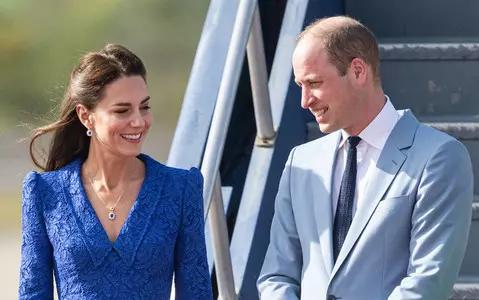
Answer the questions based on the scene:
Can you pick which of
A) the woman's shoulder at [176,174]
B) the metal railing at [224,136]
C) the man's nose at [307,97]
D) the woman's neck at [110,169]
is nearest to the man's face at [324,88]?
the man's nose at [307,97]

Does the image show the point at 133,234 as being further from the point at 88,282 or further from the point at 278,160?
the point at 278,160

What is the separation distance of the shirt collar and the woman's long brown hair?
0.47 m

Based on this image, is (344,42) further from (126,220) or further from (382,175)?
(126,220)

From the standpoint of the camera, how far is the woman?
2877 millimetres

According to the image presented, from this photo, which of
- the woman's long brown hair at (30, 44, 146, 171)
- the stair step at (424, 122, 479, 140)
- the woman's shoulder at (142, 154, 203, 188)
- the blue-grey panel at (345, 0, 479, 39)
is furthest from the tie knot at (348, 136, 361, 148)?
the blue-grey panel at (345, 0, 479, 39)

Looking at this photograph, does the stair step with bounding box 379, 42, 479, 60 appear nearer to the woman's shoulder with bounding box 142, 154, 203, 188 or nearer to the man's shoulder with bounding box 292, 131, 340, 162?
the man's shoulder with bounding box 292, 131, 340, 162

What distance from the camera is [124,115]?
2.88 meters

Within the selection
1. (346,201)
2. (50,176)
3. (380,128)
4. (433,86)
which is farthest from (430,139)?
(433,86)

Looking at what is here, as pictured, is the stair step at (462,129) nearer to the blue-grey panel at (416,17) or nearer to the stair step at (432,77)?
the stair step at (432,77)

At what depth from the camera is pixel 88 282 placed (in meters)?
2.88

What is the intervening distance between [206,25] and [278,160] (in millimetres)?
448

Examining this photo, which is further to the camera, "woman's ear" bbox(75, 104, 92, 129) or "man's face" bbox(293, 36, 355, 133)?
"woman's ear" bbox(75, 104, 92, 129)

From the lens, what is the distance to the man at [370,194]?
2812 millimetres

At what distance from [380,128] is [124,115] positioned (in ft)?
1.70
